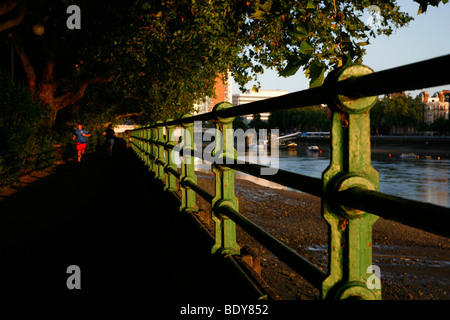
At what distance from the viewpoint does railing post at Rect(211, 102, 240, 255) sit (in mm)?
3512

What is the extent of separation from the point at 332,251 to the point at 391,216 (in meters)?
0.48

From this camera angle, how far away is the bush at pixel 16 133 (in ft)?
32.8

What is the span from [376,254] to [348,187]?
7.84m

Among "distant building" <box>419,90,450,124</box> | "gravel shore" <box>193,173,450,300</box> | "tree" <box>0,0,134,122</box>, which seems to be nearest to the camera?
"gravel shore" <box>193,173,450,300</box>

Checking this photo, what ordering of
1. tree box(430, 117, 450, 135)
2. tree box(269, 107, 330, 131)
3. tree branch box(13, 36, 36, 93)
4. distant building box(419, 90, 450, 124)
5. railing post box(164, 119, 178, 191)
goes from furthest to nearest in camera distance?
distant building box(419, 90, 450, 124), tree box(269, 107, 330, 131), tree box(430, 117, 450, 135), tree branch box(13, 36, 36, 93), railing post box(164, 119, 178, 191)

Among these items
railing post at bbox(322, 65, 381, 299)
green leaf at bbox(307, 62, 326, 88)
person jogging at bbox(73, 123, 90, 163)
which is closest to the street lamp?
person jogging at bbox(73, 123, 90, 163)

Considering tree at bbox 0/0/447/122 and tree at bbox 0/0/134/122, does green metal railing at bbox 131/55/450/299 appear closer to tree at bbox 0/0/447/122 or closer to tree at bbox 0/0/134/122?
tree at bbox 0/0/447/122

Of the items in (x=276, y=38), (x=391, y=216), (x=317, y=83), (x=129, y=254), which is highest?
(x=276, y=38)

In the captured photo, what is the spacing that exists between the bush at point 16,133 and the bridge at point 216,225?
1.65 meters

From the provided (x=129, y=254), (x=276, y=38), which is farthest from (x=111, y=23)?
(x=129, y=254)

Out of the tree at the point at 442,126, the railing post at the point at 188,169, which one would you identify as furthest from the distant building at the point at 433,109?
the railing post at the point at 188,169

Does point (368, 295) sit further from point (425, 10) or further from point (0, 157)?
point (0, 157)

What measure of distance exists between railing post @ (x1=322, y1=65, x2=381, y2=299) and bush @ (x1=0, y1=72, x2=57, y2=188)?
934 centimetres
